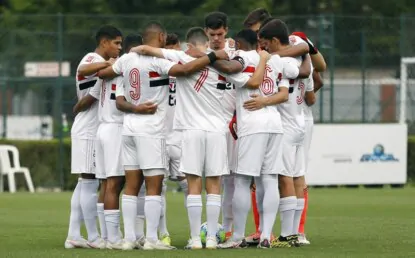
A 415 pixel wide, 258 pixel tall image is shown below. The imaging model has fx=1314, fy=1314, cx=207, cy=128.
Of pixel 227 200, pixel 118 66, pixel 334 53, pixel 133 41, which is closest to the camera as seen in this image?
pixel 118 66

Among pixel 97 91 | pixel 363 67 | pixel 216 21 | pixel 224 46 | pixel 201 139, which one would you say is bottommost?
pixel 201 139

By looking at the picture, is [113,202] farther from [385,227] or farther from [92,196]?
[385,227]

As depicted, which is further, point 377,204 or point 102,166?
point 377,204

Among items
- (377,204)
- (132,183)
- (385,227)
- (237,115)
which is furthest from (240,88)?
(377,204)

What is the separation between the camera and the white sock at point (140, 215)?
44.0 ft

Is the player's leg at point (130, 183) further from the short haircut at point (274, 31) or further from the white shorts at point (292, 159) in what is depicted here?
the short haircut at point (274, 31)

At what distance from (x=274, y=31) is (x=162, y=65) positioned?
1.26m

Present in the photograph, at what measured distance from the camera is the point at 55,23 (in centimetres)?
2630

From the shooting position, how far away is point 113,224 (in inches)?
509

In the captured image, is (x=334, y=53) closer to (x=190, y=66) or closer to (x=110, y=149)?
(x=110, y=149)

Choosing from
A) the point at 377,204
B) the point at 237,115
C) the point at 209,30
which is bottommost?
the point at 377,204

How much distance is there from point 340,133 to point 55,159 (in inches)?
226

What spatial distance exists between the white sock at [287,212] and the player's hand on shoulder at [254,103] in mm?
1025

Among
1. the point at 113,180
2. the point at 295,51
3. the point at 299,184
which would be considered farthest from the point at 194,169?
the point at 295,51
